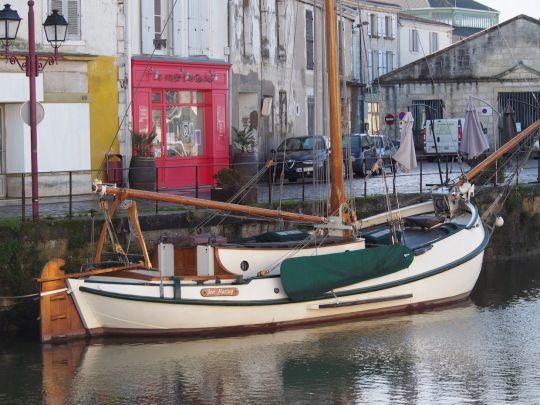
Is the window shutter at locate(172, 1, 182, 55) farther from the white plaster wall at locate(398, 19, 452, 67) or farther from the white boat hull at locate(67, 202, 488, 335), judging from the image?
the white plaster wall at locate(398, 19, 452, 67)

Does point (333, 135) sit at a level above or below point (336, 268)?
above

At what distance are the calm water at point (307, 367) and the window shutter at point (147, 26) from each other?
36.8 ft

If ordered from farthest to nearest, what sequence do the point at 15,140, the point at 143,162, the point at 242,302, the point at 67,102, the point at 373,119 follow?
1. the point at 373,119
2. the point at 143,162
3. the point at 67,102
4. the point at 15,140
5. the point at 242,302

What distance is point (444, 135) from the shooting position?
158 feet

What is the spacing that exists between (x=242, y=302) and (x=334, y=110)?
3.96 metres

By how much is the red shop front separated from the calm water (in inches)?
407

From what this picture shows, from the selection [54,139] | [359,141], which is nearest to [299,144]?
[359,141]

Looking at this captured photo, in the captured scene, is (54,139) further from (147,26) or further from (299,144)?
(299,144)

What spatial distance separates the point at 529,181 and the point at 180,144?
→ 8.77m

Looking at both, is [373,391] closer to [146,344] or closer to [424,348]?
[424,348]

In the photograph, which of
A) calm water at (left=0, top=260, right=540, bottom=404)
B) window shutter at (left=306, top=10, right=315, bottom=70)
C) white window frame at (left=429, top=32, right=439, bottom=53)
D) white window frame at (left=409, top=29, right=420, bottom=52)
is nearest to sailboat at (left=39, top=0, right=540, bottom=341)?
calm water at (left=0, top=260, right=540, bottom=404)

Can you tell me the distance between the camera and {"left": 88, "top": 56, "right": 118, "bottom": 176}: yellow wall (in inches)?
1072

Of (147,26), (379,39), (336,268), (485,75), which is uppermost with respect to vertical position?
(379,39)

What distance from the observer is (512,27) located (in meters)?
50.9
